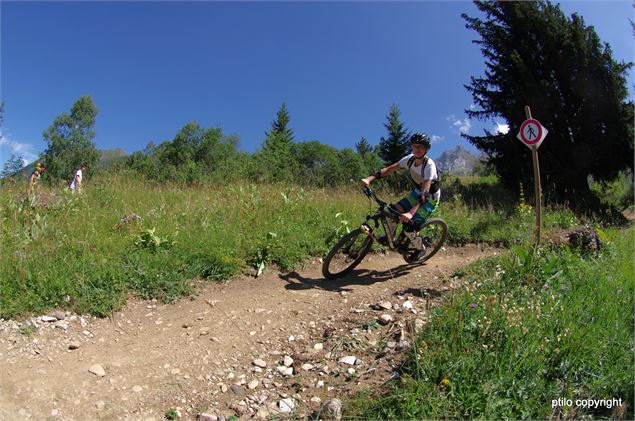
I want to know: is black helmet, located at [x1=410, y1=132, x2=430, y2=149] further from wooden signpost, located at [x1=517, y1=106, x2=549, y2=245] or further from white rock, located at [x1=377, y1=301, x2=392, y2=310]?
white rock, located at [x1=377, y1=301, x2=392, y2=310]

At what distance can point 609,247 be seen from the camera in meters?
5.70

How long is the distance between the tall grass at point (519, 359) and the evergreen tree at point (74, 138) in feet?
168

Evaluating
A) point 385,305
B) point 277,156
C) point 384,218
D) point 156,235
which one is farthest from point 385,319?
point 277,156

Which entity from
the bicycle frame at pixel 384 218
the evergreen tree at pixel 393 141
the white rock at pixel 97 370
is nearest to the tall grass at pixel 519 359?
the bicycle frame at pixel 384 218

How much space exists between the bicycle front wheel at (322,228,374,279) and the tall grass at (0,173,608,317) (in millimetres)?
705

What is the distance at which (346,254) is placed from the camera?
5566 mm

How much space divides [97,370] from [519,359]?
393 cm

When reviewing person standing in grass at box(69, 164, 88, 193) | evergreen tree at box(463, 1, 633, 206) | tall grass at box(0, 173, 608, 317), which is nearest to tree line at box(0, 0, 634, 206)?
evergreen tree at box(463, 1, 633, 206)

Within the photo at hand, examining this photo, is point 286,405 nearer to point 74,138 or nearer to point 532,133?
point 532,133

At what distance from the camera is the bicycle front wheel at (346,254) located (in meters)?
5.32

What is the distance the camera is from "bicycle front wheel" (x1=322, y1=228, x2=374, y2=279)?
17.5ft

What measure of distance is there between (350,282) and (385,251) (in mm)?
1658

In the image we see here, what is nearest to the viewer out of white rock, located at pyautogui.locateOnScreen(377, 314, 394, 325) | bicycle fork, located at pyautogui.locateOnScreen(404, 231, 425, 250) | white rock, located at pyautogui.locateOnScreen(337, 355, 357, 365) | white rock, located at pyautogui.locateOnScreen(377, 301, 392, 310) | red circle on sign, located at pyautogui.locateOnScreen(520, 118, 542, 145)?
white rock, located at pyautogui.locateOnScreen(337, 355, 357, 365)

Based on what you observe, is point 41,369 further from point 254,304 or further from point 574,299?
point 574,299
